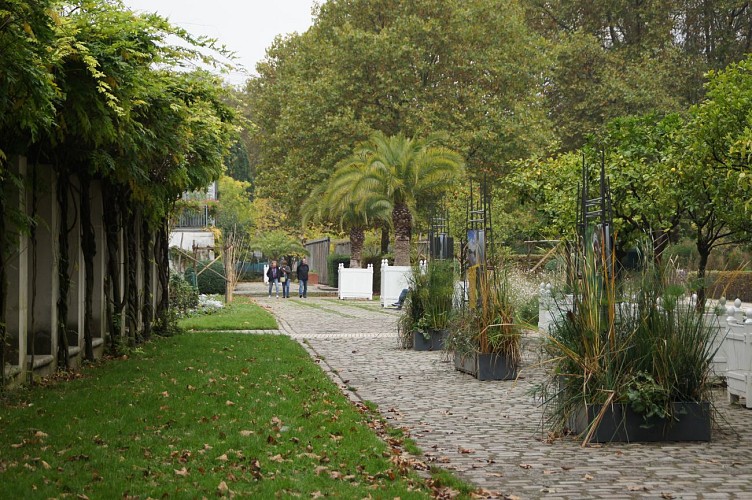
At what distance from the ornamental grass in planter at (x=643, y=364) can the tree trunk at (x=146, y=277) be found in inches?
395

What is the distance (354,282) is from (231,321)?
1850 cm

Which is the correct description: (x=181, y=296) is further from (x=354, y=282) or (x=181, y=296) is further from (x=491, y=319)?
(x=354, y=282)

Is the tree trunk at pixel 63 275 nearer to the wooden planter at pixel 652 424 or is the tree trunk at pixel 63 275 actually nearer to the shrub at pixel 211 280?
the wooden planter at pixel 652 424

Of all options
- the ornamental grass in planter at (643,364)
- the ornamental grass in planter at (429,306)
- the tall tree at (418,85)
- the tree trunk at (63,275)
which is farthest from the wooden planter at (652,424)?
the tall tree at (418,85)

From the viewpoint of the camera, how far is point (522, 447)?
8.22 meters

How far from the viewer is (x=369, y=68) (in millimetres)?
43531

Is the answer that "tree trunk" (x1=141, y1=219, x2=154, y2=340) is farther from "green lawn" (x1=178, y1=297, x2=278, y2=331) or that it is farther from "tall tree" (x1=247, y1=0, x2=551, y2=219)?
"tall tree" (x1=247, y1=0, x2=551, y2=219)

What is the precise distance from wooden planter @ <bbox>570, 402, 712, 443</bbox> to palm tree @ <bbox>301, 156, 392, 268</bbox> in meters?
31.9

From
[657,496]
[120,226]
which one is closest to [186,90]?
[120,226]

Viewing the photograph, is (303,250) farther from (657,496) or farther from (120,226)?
(657,496)

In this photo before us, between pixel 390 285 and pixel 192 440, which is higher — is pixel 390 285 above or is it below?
above

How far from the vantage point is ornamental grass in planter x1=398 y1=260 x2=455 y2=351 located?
16.7 m

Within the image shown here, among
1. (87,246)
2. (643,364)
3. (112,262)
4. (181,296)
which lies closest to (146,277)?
(112,262)

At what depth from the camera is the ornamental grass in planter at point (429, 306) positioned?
1672 centimetres
